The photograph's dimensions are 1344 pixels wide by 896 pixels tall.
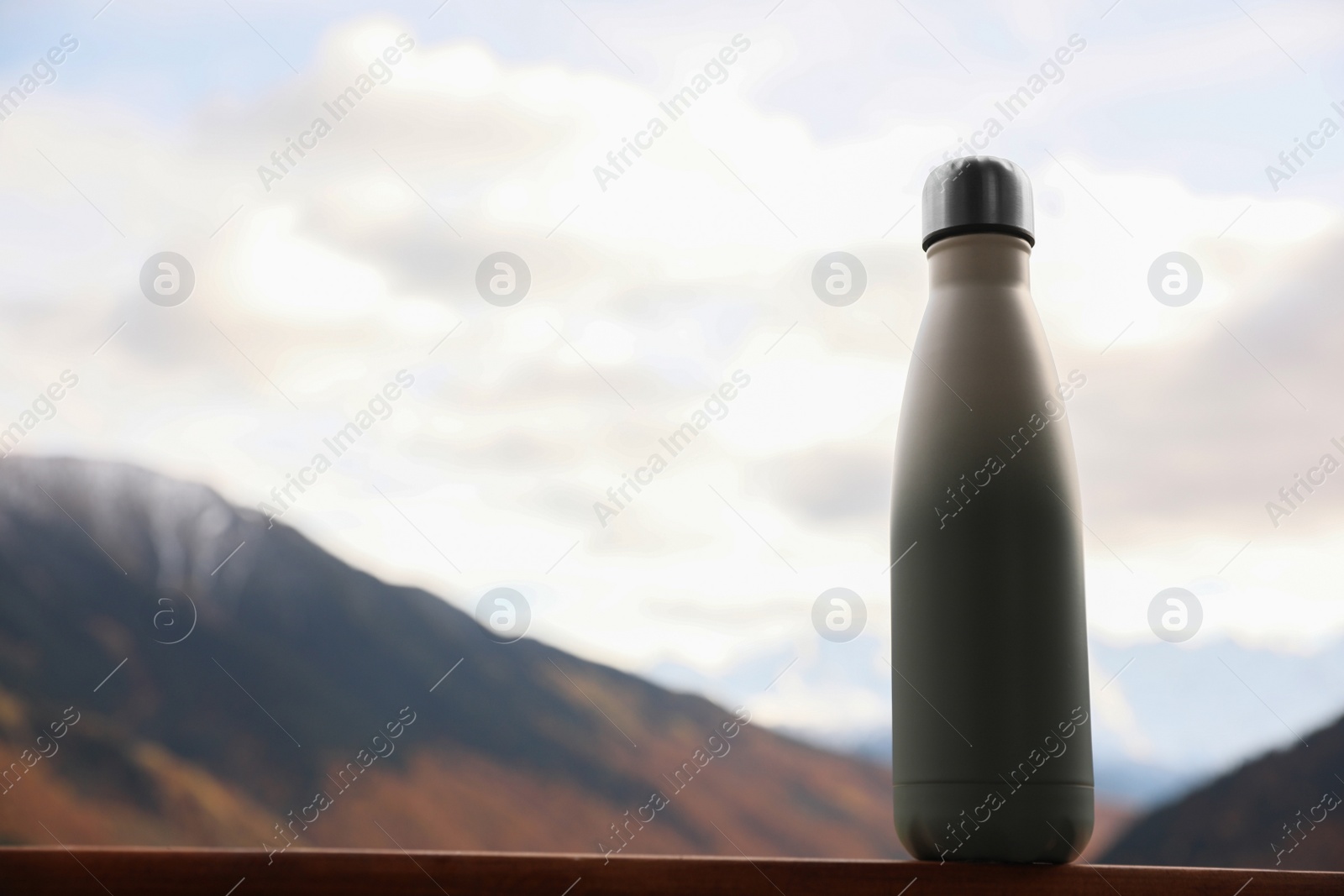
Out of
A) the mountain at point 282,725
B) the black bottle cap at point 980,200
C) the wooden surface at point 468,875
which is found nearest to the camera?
the wooden surface at point 468,875

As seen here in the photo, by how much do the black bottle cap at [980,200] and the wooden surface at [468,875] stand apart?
26 cm

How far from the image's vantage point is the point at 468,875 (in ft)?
1.01

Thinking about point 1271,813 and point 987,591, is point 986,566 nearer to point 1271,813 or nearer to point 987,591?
point 987,591

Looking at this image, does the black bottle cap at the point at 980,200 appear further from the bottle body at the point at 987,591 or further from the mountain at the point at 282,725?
the mountain at the point at 282,725

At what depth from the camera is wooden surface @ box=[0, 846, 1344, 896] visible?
29 cm

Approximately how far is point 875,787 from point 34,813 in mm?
732

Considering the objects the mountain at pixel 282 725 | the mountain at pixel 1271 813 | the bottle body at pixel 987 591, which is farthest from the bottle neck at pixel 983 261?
the mountain at pixel 1271 813

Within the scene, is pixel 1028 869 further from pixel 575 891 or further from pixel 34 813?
pixel 34 813

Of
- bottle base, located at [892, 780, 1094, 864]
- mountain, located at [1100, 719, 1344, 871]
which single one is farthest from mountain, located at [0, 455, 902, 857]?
bottle base, located at [892, 780, 1094, 864]

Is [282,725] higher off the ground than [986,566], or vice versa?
[986,566]

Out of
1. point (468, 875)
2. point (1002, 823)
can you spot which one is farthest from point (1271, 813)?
point (468, 875)

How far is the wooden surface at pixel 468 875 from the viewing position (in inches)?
11.6

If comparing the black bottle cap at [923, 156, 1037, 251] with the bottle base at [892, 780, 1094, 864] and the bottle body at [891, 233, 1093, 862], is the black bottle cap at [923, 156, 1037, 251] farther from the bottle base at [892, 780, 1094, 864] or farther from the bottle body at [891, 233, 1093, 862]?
the bottle base at [892, 780, 1094, 864]

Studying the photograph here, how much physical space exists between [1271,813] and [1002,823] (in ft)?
2.41
